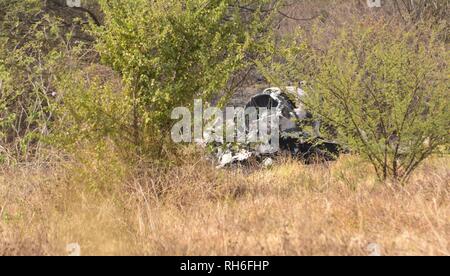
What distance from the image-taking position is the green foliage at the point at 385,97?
6832 mm

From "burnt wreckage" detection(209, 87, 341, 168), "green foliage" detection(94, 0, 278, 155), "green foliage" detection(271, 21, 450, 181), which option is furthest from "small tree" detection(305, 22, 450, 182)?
"burnt wreckage" detection(209, 87, 341, 168)

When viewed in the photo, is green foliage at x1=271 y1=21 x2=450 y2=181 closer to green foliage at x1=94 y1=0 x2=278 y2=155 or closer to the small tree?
the small tree

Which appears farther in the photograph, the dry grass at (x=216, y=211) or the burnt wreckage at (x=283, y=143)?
the burnt wreckage at (x=283, y=143)

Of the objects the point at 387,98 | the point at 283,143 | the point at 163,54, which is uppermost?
the point at 163,54

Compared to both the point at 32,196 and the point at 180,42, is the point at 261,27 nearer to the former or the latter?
the point at 180,42

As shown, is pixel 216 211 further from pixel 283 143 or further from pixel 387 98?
pixel 283 143

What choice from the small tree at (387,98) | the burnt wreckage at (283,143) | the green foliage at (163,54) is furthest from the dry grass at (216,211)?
the burnt wreckage at (283,143)

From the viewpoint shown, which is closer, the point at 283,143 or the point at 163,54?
the point at 163,54

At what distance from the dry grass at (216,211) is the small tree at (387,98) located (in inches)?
12.6

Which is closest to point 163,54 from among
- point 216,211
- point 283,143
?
point 216,211

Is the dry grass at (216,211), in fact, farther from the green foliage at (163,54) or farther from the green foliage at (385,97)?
the green foliage at (163,54)

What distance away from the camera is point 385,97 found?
275 inches

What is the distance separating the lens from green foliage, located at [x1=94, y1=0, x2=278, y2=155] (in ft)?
22.5

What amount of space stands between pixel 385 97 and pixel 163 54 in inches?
90.4
